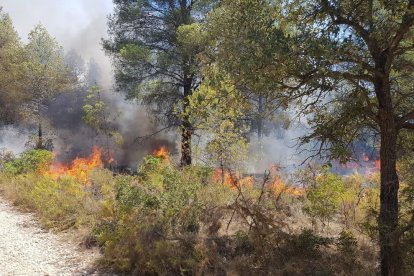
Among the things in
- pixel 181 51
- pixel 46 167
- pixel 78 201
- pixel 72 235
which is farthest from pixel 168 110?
pixel 72 235

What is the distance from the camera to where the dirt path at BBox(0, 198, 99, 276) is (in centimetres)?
625

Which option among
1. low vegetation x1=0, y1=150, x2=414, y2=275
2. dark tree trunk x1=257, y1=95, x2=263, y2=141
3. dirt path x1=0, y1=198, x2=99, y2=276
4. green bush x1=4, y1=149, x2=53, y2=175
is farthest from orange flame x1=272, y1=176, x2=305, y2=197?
green bush x1=4, y1=149, x2=53, y2=175

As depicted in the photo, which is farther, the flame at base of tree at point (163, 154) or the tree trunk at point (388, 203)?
the flame at base of tree at point (163, 154)

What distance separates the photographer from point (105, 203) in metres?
7.95

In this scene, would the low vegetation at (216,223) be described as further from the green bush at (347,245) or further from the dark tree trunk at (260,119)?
the dark tree trunk at (260,119)

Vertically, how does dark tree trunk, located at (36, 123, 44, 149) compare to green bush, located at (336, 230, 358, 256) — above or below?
above

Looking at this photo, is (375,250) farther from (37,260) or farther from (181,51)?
(181,51)

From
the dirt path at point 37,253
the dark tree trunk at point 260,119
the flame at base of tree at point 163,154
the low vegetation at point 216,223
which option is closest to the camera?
the low vegetation at point 216,223

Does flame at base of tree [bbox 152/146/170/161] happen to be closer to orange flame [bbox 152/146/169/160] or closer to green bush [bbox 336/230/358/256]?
orange flame [bbox 152/146/169/160]

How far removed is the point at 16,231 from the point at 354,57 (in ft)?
24.3

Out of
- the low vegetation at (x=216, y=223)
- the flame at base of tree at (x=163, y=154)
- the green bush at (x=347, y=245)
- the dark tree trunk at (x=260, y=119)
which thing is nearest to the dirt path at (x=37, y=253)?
the low vegetation at (x=216, y=223)

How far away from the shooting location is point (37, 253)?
700 cm

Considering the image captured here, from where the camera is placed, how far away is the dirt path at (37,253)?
625cm

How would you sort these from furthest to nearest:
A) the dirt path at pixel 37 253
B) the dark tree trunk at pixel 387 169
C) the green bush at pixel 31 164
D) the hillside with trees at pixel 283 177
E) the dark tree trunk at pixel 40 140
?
1. the dark tree trunk at pixel 40 140
2. the green bush at pixel 31 164
3. the dirt path at pixel 37 253
4. the dark tree trunk at pixel 387 169
5. the hillside with trees at pixel 283 177
